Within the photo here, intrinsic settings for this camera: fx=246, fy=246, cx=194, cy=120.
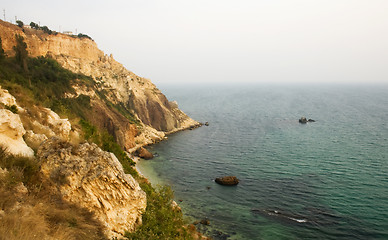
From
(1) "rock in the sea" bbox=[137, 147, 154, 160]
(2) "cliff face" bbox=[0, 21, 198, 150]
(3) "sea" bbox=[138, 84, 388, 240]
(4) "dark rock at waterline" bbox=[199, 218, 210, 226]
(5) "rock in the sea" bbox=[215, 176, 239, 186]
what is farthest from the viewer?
(2) "cliff face" bbox=[0, 21, 198, 150]

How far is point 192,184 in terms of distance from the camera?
38375mm

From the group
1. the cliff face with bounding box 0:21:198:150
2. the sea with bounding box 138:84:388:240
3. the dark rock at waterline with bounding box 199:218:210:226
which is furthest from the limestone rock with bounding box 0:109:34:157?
the cliff face with bounding box 0:21:198:150

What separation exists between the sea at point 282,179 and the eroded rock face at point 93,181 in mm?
13827

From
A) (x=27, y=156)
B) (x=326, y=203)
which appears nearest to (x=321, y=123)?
(x=326, y=203)

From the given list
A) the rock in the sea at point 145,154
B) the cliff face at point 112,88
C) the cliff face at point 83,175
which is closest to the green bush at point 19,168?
the cliff face at point 83,175

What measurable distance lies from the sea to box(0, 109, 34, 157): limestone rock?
19.4 m

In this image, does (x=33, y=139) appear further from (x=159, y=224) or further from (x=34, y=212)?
(x=159, y=224)

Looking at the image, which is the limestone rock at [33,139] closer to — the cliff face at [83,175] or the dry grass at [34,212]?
the cliff face at [83,175]

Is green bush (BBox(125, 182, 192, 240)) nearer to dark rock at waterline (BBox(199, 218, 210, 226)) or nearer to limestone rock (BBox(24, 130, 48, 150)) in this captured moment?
dark rock at waterline (BBox(199, 218, 210, 226))

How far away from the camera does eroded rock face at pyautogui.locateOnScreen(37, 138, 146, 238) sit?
1377 cm

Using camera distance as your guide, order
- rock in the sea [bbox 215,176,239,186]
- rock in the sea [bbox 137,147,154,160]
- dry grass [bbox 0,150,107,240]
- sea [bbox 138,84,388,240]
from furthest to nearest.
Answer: rock in the sea [bbox 137,147,154,160] < rock in the sea [bbox 215,176,239,186] < sea [bbox 138,84,388,240] < dry grass [bbox 0,150,107,240]

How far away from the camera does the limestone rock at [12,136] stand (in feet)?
45.6

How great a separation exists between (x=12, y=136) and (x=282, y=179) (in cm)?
3554

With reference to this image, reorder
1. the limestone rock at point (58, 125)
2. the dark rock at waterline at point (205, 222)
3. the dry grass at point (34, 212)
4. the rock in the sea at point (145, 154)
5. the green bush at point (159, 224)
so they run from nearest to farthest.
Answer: the dry grass at point (34, 212) → the green bush at point (159, 224) → the limestone rock at point (58, 125) → the dark rock at waterline at point (205, 222) → the rock in the sea at point (145, 154)
